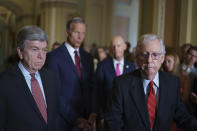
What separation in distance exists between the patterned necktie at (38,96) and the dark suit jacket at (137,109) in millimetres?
534

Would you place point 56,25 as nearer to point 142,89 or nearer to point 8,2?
point 8,2

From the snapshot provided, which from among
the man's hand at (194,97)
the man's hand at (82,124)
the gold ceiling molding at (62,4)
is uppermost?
the gold ceiling molding at (62,4)

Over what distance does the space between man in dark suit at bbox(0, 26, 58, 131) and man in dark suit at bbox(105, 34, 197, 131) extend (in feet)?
1.75

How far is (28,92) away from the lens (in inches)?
74.9

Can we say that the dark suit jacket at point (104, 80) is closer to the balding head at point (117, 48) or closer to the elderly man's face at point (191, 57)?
the balding head at point (117, 48)

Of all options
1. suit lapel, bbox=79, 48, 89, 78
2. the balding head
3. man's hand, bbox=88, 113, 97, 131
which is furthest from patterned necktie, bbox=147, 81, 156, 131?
the balding head

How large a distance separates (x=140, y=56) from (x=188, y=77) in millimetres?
1503

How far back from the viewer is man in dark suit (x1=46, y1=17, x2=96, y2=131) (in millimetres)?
2959

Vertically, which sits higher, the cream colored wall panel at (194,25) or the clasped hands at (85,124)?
the cream colored wall panel at (194,25)

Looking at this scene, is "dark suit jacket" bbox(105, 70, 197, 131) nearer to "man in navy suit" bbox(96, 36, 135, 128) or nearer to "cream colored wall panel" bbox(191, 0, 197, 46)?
"man in navy suit" bbox(96, 36, 135, 128)

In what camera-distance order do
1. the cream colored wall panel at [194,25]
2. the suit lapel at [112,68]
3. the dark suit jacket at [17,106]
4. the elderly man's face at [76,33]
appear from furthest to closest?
1. the cream colored wall panel at [194,25]
2. the suit lapel at [112,68]
3. the elderly man's face at [76,33]
4. the dark suit jacket at [17,106]

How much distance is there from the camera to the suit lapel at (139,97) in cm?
189

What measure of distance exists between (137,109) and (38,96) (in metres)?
0.83

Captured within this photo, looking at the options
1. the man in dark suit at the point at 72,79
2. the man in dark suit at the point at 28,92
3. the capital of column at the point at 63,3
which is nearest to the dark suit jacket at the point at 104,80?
the man in dark suit at the point at 72,79
